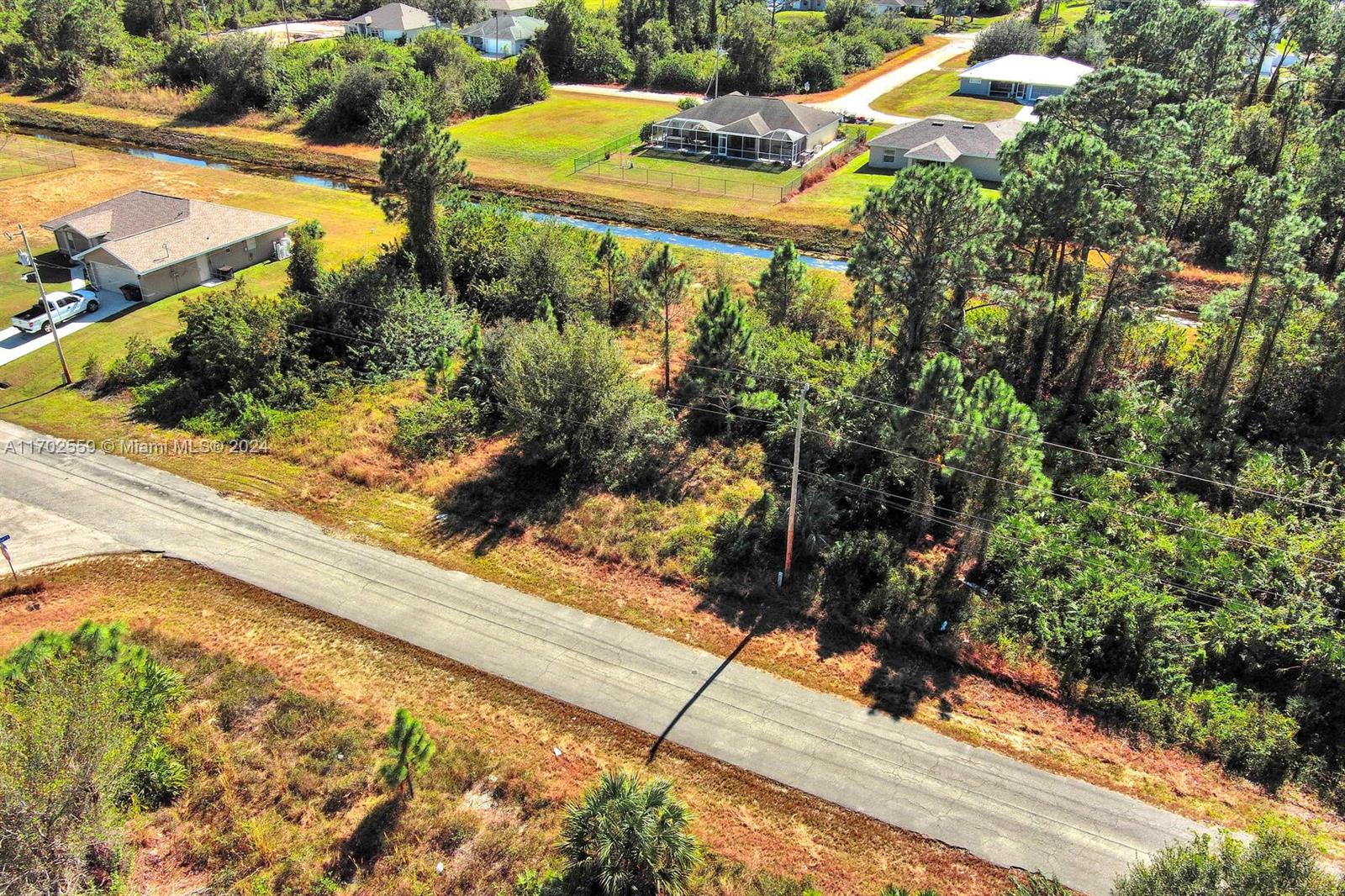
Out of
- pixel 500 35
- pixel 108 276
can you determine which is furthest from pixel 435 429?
pixel 500 35

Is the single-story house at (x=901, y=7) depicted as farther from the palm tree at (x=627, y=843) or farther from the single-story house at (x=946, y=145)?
the palm tree at (x=627, y=843)

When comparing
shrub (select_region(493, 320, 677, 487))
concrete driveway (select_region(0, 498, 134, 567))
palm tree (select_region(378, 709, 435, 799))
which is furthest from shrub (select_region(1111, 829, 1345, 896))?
concrete driveway (select_region(0, 498, 134, 567))

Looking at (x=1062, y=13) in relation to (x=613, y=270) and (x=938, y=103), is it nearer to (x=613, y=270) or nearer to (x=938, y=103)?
(x=938, y=103)

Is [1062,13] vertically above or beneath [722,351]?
above

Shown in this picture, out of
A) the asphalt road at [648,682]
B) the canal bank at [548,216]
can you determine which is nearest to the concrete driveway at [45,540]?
the asphalt road at [648,682]

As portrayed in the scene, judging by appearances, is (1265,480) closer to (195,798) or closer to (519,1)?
(195,798)

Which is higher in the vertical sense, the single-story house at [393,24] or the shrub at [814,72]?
the single-story house at [393,24]
